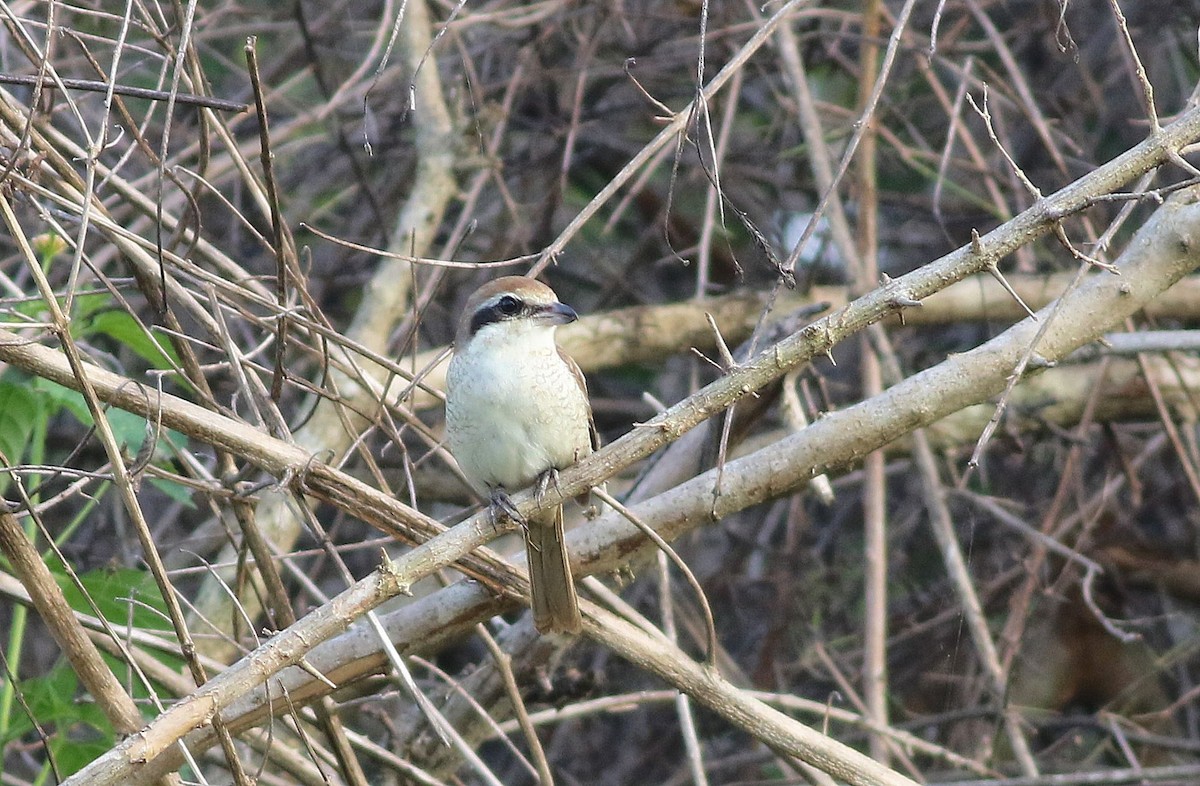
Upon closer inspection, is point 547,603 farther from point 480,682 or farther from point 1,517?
point 1,517

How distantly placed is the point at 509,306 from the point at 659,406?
91 cm

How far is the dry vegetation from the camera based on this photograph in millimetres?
3240

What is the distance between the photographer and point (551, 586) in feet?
10.6

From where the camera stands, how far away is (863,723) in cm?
402

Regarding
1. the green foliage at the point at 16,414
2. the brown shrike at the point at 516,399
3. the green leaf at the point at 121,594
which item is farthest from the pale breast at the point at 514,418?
the green foliage at the point at 16,414

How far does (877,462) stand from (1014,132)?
2448 millimetres

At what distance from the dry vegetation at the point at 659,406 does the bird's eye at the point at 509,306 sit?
0.78 feet

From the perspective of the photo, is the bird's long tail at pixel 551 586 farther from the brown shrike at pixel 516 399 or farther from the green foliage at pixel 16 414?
the green foliage at pixel 16 414

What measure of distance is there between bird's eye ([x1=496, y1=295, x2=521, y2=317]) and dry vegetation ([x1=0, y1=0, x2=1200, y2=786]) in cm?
24

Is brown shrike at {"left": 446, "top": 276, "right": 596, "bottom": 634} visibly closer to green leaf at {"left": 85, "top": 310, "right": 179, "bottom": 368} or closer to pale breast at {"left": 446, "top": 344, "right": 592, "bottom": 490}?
pale breast at {"left": 446, "top": 344, "right": 592, "bottom": 490}

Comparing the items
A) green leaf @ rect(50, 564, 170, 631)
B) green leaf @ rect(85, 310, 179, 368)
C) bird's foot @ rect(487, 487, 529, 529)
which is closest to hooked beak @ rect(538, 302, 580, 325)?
bird's foot @ rect(487, 487, 529, 529)

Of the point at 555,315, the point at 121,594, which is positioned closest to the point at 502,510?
the point at 555,315

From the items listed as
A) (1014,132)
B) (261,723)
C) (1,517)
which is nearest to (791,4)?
(1,517)

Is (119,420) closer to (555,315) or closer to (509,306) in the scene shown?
(509,306)
